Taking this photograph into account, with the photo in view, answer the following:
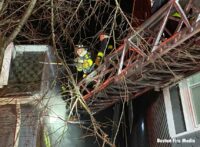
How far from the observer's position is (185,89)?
6719 mm

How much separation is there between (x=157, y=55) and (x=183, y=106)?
8.28ft

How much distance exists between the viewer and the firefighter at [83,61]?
8.28 metres

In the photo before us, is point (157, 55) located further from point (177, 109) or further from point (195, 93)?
point (177, 109)

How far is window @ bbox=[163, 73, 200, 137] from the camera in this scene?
6418 millimetres

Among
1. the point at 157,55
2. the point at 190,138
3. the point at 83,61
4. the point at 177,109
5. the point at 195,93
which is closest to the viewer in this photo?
the point at 157,55

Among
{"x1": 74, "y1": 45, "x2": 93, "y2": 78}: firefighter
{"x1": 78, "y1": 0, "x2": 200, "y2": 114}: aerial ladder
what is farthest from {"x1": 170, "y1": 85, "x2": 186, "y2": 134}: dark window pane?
{"x1": 74, "y1": 45, "x2": 93, "y2": 78}: firefighter

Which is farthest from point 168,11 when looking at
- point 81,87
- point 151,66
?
point 81,87

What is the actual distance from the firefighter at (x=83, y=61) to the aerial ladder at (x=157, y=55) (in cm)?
83

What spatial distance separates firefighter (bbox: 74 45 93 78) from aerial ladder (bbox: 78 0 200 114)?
834 mm

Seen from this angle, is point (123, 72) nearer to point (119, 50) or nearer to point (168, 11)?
point (119, 50)

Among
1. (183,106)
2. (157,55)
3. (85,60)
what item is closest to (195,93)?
(183,106)

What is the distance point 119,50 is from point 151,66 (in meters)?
0.91

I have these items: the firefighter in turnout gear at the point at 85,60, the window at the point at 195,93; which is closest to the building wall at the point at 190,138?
the window at the point at 195,93

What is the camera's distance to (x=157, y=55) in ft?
15.7
